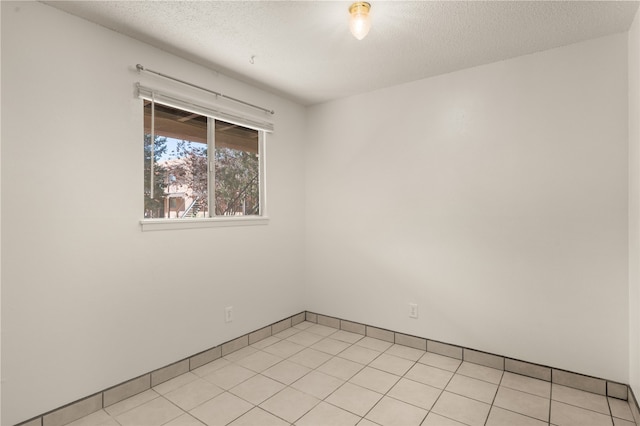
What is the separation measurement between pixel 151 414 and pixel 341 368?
1.34 metres

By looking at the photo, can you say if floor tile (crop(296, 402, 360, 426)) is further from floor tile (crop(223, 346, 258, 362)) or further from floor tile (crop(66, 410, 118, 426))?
floor tile (crop(66, 410, 118, 426))

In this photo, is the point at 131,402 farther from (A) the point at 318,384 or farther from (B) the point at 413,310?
(B) the point at 413,310

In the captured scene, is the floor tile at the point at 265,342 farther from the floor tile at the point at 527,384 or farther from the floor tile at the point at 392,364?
the floor tile at the point at 527,384

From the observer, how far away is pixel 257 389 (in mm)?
2338

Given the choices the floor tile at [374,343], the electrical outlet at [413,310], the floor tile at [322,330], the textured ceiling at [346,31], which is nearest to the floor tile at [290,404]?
the floor tile at [374,343]

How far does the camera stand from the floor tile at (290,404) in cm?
205

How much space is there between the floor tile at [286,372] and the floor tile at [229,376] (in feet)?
0.48

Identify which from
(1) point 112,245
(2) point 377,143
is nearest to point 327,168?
(2) point 377,143

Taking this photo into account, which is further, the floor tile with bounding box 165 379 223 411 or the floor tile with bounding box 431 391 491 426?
the floor tile with bounding box 165 379 223 411

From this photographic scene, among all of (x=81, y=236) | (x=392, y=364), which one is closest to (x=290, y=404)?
(x=392, y=364)

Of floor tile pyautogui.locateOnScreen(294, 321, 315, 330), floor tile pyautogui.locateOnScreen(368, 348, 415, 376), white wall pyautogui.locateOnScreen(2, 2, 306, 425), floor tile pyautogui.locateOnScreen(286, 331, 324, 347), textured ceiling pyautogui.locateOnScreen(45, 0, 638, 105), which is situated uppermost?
textured ceiling pyautogui.locateOnScreen(45, 0, 638, 105)

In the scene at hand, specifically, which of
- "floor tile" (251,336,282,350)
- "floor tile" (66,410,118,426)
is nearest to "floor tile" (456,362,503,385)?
"floor tile" (251,336,282,350)

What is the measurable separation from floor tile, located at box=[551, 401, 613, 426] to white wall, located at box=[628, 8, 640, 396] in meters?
0.26

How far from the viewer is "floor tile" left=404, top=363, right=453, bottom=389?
241 centimetres
